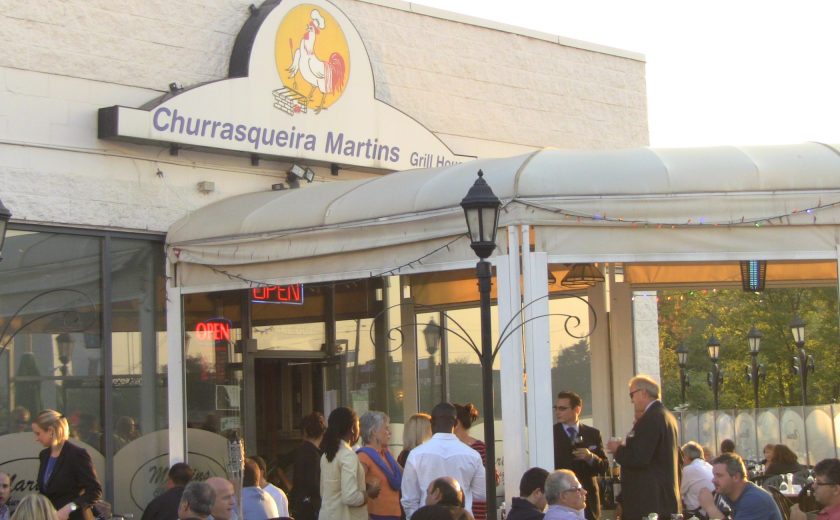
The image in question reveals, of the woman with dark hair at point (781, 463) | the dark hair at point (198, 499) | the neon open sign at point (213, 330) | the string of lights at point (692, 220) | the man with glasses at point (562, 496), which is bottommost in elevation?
the woman with dark hair at point (781, 463)

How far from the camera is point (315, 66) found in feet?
46.5

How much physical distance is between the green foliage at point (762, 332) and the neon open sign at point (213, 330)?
30.9m

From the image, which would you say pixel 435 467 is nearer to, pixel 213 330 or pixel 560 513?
pixel 560 513

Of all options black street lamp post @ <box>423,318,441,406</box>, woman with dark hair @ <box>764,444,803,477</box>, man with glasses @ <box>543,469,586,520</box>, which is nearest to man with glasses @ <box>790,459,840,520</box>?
man with glasses @ <box>543,469,586,520</box>

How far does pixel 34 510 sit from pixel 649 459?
444 cm

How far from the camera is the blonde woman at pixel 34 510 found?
21.9 feet

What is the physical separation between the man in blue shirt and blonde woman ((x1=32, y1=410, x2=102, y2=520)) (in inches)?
193

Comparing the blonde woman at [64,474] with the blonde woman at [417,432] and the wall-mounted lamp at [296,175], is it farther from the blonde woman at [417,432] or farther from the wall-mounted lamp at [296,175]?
the wall-mounted lamp at [296,175]

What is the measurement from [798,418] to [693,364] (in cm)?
2969

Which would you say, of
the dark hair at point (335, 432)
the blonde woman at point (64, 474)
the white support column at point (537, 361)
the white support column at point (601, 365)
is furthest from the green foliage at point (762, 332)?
the blonde woman at point (64, 474)

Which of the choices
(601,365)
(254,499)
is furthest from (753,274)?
(254,499)

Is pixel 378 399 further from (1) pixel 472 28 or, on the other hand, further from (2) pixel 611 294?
(1) pixel 472 28

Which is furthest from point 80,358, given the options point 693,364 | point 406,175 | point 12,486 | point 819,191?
point 693,364

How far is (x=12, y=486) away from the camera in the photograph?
11500 millimetres
